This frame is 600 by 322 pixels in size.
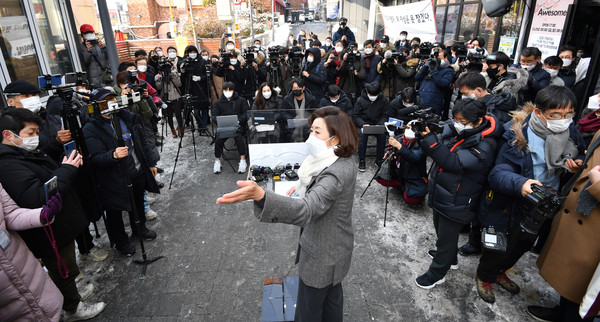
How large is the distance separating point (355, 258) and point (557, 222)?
1.93 m

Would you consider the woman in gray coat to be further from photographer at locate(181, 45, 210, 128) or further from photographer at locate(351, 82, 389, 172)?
photographer at locate(181, 45, 210, 128)

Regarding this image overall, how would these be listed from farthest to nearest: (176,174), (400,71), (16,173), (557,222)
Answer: (400,71) → (176,174) → (557,222) → (16,173)

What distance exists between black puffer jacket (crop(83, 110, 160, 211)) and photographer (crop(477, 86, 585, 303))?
11.9 ft

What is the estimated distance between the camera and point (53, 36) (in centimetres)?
697

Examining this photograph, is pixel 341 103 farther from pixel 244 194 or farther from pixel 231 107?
pixel 244 194

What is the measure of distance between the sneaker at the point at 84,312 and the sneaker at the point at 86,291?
0.20m

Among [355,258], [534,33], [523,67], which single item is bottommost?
[355,258]

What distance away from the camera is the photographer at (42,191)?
7.83 ft

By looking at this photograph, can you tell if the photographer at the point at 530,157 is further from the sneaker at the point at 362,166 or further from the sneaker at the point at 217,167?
the sneaker at the point at 217,167

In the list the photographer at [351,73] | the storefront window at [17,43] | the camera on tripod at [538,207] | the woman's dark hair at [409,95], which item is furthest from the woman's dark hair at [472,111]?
the storefront window at [17,43]

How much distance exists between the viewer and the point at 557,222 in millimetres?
2578

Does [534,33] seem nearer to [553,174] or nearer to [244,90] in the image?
[553,174]

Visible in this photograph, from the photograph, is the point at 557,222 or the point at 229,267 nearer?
the point at 557,222

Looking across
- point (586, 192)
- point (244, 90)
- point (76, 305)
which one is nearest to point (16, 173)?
point (76, 305)
